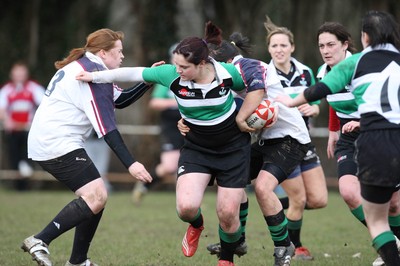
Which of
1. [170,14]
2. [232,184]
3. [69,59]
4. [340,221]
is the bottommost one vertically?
[340,221]

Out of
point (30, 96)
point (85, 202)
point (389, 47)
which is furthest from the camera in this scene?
point (30, 96)

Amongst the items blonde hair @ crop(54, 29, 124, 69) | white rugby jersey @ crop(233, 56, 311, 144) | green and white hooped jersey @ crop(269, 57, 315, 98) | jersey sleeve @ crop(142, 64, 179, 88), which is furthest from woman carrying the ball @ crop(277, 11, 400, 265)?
green and white hooped jersey @ crop(269, 57, 315, 98)

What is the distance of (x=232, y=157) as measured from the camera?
6.05m

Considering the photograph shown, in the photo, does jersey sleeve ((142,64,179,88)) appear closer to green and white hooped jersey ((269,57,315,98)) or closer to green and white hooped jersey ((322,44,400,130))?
green and white hooped jersey ((322,44,400,130))

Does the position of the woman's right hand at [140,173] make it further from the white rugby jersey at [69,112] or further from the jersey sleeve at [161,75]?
the jersey sleeve at [161,75]

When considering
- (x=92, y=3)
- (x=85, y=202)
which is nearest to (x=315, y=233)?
(x=85, y=202)

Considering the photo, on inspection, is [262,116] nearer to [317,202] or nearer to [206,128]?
[206,128]

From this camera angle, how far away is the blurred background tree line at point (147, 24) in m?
14.7

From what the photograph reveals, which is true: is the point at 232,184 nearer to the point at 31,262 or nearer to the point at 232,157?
the point at 232,157

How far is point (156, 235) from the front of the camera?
8.38 metres

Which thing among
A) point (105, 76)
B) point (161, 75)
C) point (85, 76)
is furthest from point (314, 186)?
point (85, 76)

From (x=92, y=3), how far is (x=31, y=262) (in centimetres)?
977

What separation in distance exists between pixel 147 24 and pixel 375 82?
33.5 feet

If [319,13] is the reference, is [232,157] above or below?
above
